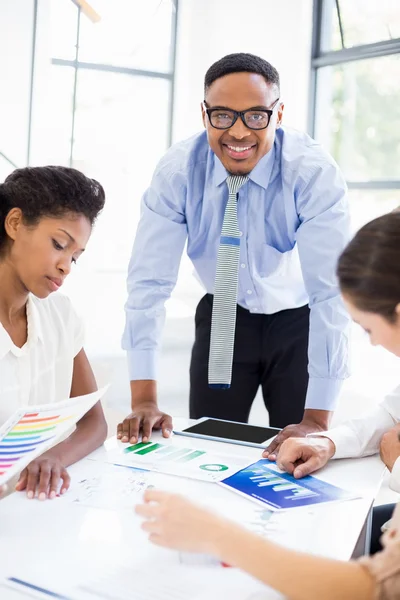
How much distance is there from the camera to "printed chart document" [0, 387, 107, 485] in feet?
3.25

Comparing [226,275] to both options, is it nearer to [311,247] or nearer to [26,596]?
[311,247]

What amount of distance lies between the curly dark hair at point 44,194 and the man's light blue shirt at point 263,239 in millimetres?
453

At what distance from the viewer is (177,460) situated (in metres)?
1.34

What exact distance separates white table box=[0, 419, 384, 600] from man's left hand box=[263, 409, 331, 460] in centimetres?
19

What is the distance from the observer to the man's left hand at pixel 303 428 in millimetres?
1395

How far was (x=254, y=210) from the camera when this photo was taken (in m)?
1.88

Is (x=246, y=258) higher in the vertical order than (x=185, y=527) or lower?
higher

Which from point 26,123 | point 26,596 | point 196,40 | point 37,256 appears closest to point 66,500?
point 26,596

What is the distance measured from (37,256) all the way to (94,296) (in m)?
3.05

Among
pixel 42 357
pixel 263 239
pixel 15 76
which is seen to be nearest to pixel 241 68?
pixel 263 239

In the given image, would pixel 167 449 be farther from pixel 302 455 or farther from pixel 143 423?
pixel 302 455

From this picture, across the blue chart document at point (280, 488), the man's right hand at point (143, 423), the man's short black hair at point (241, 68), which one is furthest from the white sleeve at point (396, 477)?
the man's short black hair at point (241, 68)

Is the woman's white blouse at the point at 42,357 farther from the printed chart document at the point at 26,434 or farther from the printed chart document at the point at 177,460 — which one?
the printed chart document at the point at 26,434

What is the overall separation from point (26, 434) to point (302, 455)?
1.81 feet
